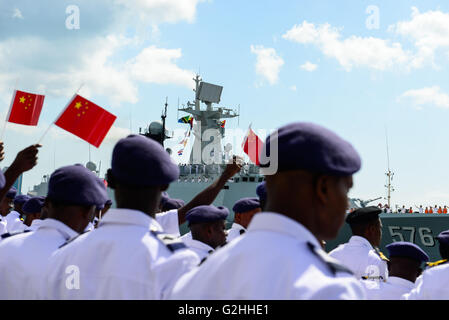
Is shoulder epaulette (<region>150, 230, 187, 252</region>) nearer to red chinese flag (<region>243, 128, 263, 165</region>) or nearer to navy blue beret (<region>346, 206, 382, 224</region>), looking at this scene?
navy blue beret (<region>346, 206, 382, 224</region>)

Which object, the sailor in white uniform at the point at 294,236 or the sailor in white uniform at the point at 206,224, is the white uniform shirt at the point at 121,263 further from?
the sailor in white uniform at the point at 206,224

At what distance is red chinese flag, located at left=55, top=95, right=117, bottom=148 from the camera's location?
376 cm

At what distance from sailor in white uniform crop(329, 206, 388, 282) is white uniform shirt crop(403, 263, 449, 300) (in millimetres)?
1436

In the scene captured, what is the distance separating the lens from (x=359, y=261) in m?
4.41

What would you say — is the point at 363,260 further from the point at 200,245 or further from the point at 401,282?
the point at 200,245

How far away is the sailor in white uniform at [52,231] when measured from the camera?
7.50 feet

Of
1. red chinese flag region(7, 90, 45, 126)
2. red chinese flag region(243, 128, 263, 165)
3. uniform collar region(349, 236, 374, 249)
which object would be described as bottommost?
uniform collar region(349, 236, 374, 249)

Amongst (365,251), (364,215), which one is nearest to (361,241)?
(365,251)

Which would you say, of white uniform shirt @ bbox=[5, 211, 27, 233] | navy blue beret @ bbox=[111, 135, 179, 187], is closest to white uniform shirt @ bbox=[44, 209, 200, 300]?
navy blue beret @ bbox=[111, 135, 179, 187]

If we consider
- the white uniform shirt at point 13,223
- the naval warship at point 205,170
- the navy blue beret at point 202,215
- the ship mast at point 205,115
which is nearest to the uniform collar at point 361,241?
the navy blue beret at point 202,215

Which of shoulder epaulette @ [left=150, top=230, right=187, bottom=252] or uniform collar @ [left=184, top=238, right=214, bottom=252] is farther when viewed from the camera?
uniform collar @ [left=184, top=238, right=214, bottom=252]

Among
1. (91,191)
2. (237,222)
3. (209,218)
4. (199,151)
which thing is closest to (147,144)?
(91,191)

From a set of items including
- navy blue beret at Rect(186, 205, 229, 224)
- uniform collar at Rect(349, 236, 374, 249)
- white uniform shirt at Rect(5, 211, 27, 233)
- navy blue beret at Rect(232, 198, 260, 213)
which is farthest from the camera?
white uniform shirt at Rect(5, 211, 27, 233)
